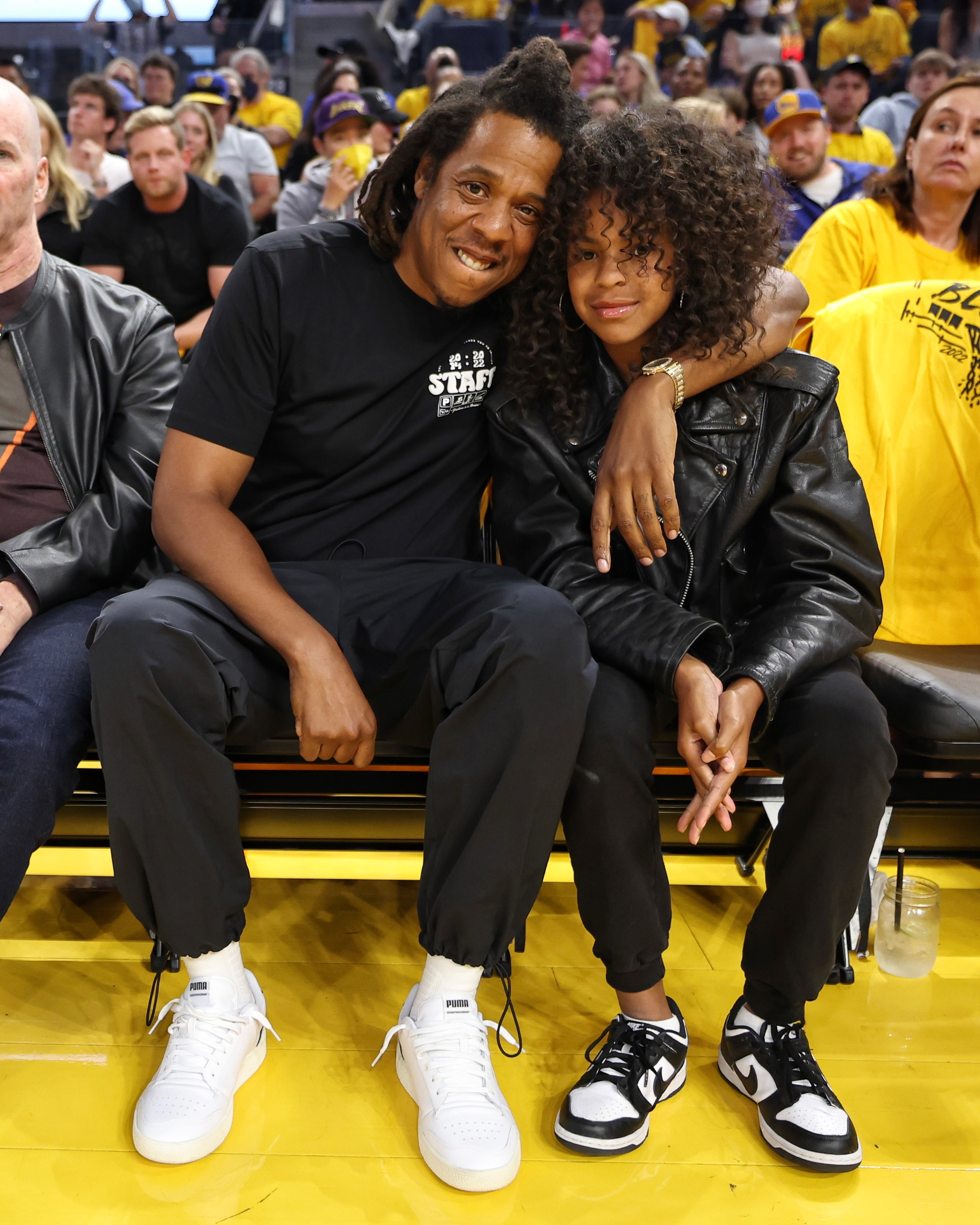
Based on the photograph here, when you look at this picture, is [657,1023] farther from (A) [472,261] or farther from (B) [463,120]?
(B) [463,120]

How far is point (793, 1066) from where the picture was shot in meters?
1.50

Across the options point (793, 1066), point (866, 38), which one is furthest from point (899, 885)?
point (866, 38)

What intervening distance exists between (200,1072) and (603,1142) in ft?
1.76

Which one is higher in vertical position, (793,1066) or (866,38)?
(866,38)

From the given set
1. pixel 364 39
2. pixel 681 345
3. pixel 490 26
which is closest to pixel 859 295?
pixel 681 345

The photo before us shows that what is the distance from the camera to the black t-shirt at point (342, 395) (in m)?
1.69

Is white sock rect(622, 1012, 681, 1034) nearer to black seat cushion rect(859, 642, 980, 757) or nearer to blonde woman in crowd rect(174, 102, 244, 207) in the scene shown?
black seat cushion rect(859, 642, 980, 757)

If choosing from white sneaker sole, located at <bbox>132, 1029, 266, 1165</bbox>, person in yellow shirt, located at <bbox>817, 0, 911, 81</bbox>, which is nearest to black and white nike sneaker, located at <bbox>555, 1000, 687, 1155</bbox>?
white sneaker sole, located at <bbox>132, 1029, 266, 1165</bbox>

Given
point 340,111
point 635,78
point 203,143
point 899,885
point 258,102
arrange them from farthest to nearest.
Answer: point 258,102 → point 635,78 → point 203,143 → point 340,111 → point 899,885

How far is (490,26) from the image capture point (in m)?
8.25

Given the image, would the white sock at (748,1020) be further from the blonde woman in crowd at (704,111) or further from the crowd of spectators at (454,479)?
the blonde woman in crowd at (704,111)

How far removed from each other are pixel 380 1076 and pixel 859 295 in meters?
1.66

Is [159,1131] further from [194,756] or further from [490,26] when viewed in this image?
[490,26]

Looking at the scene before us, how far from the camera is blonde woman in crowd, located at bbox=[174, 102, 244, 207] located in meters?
4.90
